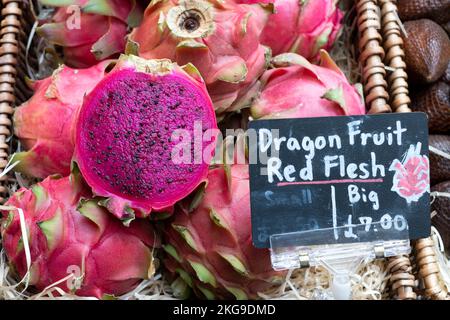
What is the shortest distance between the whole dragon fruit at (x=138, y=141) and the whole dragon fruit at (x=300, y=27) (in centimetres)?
36

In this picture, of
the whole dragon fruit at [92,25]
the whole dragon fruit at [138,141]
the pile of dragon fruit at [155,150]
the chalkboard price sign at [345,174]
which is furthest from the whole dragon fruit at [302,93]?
the whole dragon fruit at [92,25]

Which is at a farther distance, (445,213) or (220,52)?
(445,213)

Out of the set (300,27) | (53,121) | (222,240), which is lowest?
(222,240)

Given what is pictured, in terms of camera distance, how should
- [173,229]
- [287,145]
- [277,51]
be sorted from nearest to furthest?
[287,145] < [173,229] < [277,51]

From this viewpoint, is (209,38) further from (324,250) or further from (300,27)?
(324,250)

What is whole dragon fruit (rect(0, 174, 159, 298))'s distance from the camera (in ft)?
3.78

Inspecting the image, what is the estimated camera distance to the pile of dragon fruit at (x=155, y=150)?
1.15 meters

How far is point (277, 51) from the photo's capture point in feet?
4.82

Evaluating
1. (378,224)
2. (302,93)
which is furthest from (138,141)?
(378,224)

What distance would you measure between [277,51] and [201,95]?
0.38 metres

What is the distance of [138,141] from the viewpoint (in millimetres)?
1145

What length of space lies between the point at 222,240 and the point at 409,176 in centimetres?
40
